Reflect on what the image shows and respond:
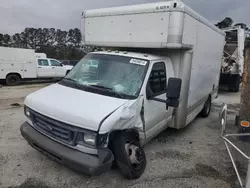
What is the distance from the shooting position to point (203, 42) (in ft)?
18.1

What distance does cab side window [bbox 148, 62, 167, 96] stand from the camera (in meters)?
3.95

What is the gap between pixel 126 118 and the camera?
314 centimetres

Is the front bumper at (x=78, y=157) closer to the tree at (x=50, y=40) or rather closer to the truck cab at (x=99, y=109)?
the truck cab at (x=99, y=109)

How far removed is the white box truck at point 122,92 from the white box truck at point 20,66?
974cm

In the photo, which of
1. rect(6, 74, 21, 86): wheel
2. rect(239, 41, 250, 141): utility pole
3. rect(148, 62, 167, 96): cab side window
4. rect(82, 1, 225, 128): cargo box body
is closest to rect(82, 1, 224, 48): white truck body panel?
rect(82, 1, 225, 128): cargo box body

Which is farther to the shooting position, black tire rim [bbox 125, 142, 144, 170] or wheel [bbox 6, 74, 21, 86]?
wheel [bbox 6, 74, 21, 86]

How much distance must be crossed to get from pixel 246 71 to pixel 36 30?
161 feet

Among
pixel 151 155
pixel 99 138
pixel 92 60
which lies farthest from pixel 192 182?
pixel 92 60

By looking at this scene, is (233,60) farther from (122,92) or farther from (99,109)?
(99,109)

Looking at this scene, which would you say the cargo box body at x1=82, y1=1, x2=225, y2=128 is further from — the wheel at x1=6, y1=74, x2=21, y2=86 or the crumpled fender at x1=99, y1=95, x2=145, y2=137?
the wheel at x1=6, y1=74, x2=21, y2=86

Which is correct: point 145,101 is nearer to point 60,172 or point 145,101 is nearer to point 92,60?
point 92,60

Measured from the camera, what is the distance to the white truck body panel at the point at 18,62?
13.0 metres

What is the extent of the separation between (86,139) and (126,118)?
64 cm

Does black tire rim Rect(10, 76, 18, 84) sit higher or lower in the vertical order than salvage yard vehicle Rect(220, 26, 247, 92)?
lower
